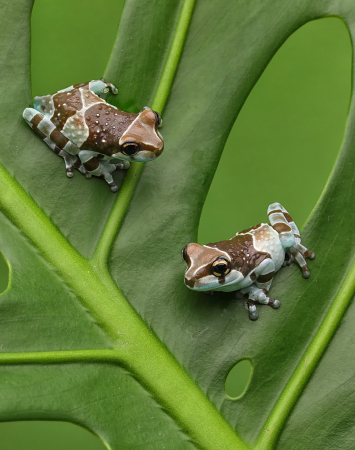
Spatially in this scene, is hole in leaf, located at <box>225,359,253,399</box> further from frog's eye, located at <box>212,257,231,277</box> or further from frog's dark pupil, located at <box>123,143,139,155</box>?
frog's dark pupil, located at <box>123,143,139,155</box>

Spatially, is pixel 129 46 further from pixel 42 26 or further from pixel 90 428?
pixel 90 428

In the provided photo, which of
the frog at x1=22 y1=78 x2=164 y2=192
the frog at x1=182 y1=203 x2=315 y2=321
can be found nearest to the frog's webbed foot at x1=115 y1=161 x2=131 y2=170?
the frog at x1=22 y1=78 x2=164 y2=192

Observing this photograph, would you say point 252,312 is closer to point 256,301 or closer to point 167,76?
point 256,301

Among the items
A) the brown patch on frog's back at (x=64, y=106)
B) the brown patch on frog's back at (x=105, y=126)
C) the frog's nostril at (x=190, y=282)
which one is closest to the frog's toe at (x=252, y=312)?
the frog's nostril at (x=190, y=282)

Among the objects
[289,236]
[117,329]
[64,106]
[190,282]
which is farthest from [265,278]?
[64,106]

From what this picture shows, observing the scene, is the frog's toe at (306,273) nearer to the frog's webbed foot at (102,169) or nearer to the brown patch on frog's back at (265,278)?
the brown patch on frog's back at (265,278)

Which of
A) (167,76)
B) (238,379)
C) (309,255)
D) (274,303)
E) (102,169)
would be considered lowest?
(238,379)

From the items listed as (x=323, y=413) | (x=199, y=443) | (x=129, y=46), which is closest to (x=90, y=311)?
(x=199, y=443)
